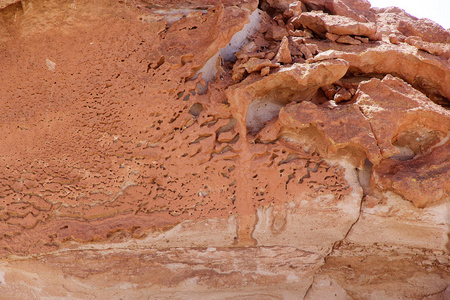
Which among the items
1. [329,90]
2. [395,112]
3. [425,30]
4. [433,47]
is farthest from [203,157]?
[425,30]

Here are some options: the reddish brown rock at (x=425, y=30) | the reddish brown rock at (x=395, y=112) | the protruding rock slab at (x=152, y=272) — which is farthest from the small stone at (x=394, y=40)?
the protruding rock slab at (x=152, y=272)

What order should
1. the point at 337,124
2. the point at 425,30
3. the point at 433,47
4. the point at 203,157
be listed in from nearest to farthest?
the point at 337,124 < the point at 203,157 < the point at 433,47 < the point at 425,30

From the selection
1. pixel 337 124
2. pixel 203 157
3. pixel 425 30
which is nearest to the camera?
pixel 337 124

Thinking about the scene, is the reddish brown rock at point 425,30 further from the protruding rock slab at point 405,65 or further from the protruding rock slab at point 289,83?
the protruding rock slab at point 289,83

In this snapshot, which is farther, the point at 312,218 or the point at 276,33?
the point at 276,33

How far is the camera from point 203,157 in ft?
6.20

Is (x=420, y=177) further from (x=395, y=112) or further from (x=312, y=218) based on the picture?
(x=312, y=218)

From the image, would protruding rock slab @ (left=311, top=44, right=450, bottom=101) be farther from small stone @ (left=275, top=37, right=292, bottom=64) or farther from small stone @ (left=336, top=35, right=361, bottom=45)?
small stone @ (left=275, top=37, right=292, bottom=64)

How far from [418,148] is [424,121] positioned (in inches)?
6.1

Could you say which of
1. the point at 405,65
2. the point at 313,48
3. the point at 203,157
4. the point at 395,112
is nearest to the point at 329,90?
the point at 313,48

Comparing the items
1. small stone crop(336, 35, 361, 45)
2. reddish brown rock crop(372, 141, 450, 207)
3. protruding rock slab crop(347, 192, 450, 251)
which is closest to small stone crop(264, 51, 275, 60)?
small stone crop(336, 35, 361, 45)

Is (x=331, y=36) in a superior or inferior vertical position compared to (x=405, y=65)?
superior

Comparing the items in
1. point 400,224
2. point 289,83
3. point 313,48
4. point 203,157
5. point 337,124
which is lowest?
point 400,224

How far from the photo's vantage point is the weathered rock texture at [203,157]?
1.88 metres
